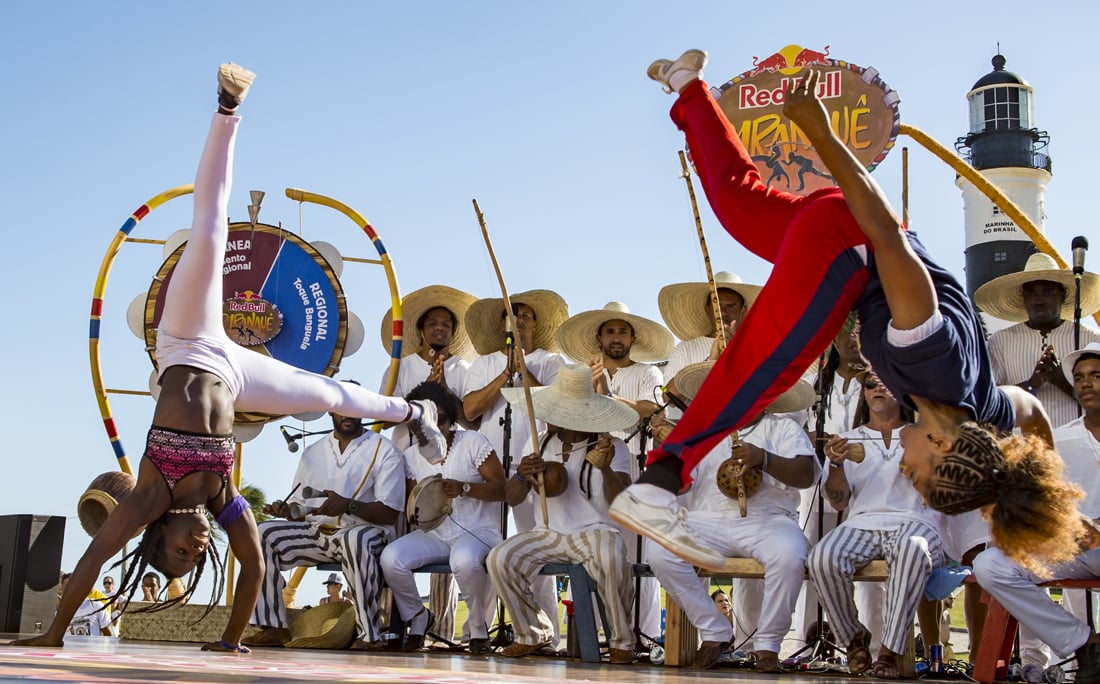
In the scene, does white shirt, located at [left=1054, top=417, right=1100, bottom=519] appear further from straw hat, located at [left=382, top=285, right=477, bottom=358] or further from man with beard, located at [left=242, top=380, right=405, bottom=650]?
straw hat, located at [left=382, top=285, right=477, bottom=358]

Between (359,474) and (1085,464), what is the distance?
13.7 ft

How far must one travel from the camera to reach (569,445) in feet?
23.8

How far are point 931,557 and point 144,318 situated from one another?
18.2 ft

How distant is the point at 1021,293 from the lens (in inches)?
279

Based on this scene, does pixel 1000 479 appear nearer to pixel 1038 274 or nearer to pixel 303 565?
pixel 1038 274

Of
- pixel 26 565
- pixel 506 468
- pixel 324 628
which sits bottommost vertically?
pixel 324 628

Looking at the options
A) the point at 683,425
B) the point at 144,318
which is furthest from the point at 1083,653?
the point at 144,318

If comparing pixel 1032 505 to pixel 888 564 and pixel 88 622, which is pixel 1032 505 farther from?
pixel 88 622

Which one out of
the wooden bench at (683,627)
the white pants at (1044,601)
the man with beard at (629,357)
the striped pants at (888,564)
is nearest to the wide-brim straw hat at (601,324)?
the man with beard at (629,357)

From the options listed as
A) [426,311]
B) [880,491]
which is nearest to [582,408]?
[880,491]

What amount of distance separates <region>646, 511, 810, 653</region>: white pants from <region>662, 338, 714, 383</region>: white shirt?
118cm

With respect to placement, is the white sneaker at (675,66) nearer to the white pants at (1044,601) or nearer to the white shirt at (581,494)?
the white pants at (1044,601)

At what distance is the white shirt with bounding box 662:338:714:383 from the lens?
7.52 metres

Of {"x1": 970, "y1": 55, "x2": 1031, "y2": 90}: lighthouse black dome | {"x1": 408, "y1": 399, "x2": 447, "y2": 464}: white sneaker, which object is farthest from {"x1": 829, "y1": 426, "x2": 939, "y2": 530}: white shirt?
{"x1": 970, "y1": 55, "x2": 1031, "y2": 90}: lighthouse black dome
